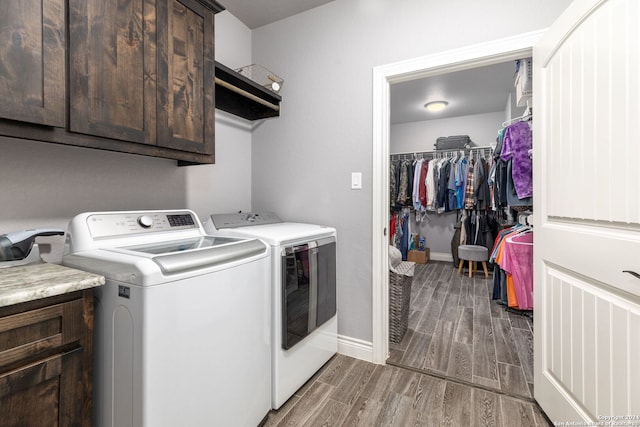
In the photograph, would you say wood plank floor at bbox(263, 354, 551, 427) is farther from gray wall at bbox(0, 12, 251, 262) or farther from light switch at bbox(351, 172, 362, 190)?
gray wall at bbox(0, 12, 251, 262)

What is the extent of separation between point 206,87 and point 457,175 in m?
3.92

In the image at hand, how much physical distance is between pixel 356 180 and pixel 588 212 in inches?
48.4

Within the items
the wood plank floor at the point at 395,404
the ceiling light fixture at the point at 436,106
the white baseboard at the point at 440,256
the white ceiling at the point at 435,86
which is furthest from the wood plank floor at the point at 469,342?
the ceiling light fixture at the point at 436,106

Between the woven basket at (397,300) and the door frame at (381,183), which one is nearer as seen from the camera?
the door frame at (381,183)

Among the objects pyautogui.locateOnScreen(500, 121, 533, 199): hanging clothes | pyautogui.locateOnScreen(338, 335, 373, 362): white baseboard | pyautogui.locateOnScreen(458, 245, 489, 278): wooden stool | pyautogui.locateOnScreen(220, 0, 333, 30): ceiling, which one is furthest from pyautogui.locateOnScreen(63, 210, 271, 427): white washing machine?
pyautogui.locateOnScreen(458, 245, 489, 278): wooden stool

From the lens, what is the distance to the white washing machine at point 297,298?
1545 millimetres

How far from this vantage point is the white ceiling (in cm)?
222

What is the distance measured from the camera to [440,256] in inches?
208

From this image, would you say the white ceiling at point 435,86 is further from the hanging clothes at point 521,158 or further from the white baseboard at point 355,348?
the white baseboard at point 355,348

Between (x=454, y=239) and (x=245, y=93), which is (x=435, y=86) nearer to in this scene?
(x=454, y=239)

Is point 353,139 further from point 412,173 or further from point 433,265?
point 433,265

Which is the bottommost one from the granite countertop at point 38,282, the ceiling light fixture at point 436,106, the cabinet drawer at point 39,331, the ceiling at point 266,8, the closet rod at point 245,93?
the cabinet drawer at point 39,331

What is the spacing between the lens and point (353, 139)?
2094mm

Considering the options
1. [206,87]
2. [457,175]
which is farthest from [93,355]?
[457,175]
